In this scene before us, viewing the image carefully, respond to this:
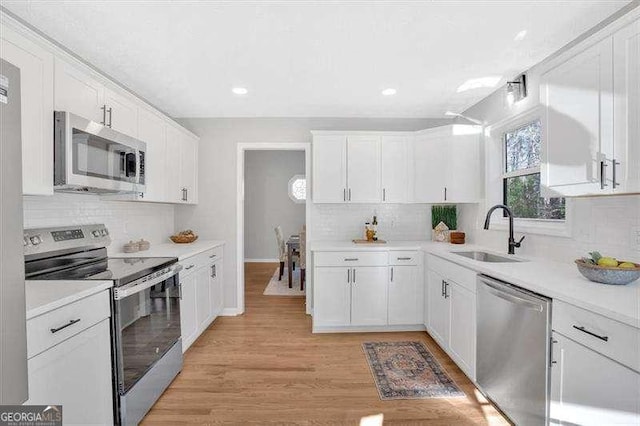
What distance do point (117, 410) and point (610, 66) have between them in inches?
128

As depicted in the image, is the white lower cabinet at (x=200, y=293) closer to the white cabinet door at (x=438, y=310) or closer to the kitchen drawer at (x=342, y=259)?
the kitchen drawer at (x=342, y=259)

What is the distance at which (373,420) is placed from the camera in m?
1.90

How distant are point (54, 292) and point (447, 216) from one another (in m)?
3.73

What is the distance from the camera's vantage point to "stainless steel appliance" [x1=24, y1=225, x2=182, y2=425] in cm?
172

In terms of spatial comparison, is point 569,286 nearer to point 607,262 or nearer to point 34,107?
point 607,262

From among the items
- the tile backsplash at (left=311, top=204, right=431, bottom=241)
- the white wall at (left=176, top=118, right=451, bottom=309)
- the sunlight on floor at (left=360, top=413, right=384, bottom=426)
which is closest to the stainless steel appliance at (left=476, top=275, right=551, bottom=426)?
the sunlight on floor at (left=360, top=413, right=384, bottom=426)

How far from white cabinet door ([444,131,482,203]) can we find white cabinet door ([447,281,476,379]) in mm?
1173

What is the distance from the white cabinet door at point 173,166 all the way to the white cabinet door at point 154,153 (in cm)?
6

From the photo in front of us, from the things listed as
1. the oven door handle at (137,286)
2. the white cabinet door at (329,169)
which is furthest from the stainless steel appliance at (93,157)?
the white cabinet door at (329,169)

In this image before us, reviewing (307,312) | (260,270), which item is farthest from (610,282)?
(260,270)

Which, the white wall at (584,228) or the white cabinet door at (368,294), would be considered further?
the white cabinet door at (368,294)

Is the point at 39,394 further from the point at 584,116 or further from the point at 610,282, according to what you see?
the point at 584,116

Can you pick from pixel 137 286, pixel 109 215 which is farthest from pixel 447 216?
pixel 109 215

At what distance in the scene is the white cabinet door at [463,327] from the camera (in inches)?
89.0
